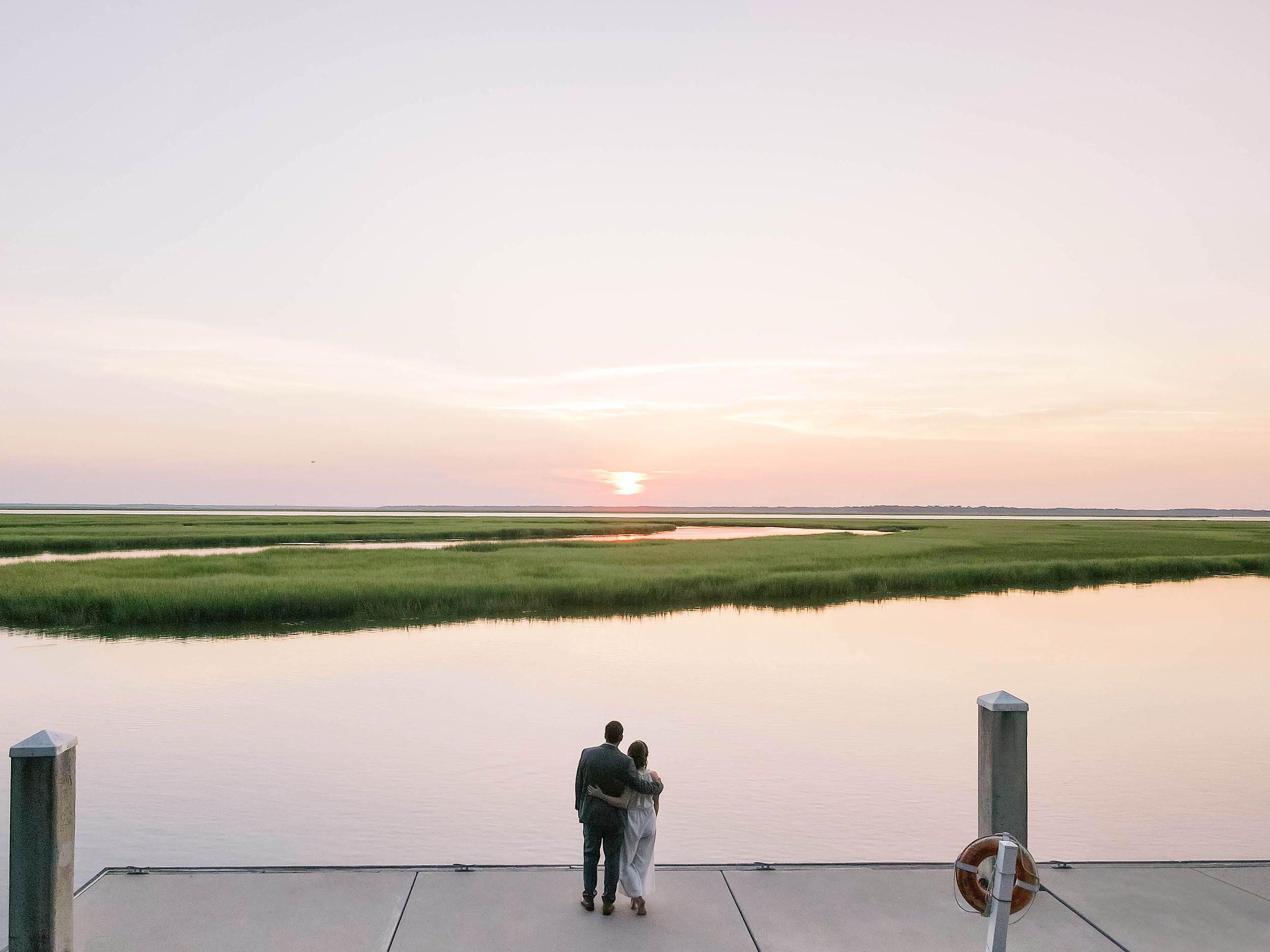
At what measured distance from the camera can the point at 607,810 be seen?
26.3 feet

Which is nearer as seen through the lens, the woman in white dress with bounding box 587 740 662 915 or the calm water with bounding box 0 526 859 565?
the woman in white dress with bounding box 587 740 662 915

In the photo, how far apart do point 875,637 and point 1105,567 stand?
3065 cm

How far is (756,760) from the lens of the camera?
52.1 ft

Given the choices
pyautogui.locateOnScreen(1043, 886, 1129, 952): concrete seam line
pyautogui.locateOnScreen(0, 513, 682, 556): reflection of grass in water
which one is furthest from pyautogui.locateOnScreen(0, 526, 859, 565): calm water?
pyautogui.locateOnScreen(1043, 886, 1129, 952): concrete seam line

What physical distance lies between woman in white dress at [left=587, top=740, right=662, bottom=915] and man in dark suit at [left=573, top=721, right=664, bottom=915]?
0.15 ft

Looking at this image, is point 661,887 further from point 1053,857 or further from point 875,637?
point 875,637

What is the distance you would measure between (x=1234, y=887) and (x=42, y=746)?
387 inches

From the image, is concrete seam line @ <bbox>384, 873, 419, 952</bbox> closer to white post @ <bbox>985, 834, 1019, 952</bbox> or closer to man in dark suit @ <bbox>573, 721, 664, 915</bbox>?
man in dark suit @ <bbox>573, 721, 664, 915</bbox>

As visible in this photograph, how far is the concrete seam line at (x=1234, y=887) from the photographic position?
8289 mm

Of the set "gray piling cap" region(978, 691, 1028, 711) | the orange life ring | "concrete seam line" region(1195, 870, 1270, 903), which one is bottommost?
"concrete seam line" region(1195, 870, 1270, 903)

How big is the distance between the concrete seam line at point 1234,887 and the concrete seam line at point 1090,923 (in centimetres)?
159

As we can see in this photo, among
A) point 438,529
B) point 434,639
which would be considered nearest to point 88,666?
point 434,639

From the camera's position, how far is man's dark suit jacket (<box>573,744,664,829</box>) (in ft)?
26.2

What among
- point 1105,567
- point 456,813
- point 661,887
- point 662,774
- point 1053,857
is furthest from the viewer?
point 1105,567
